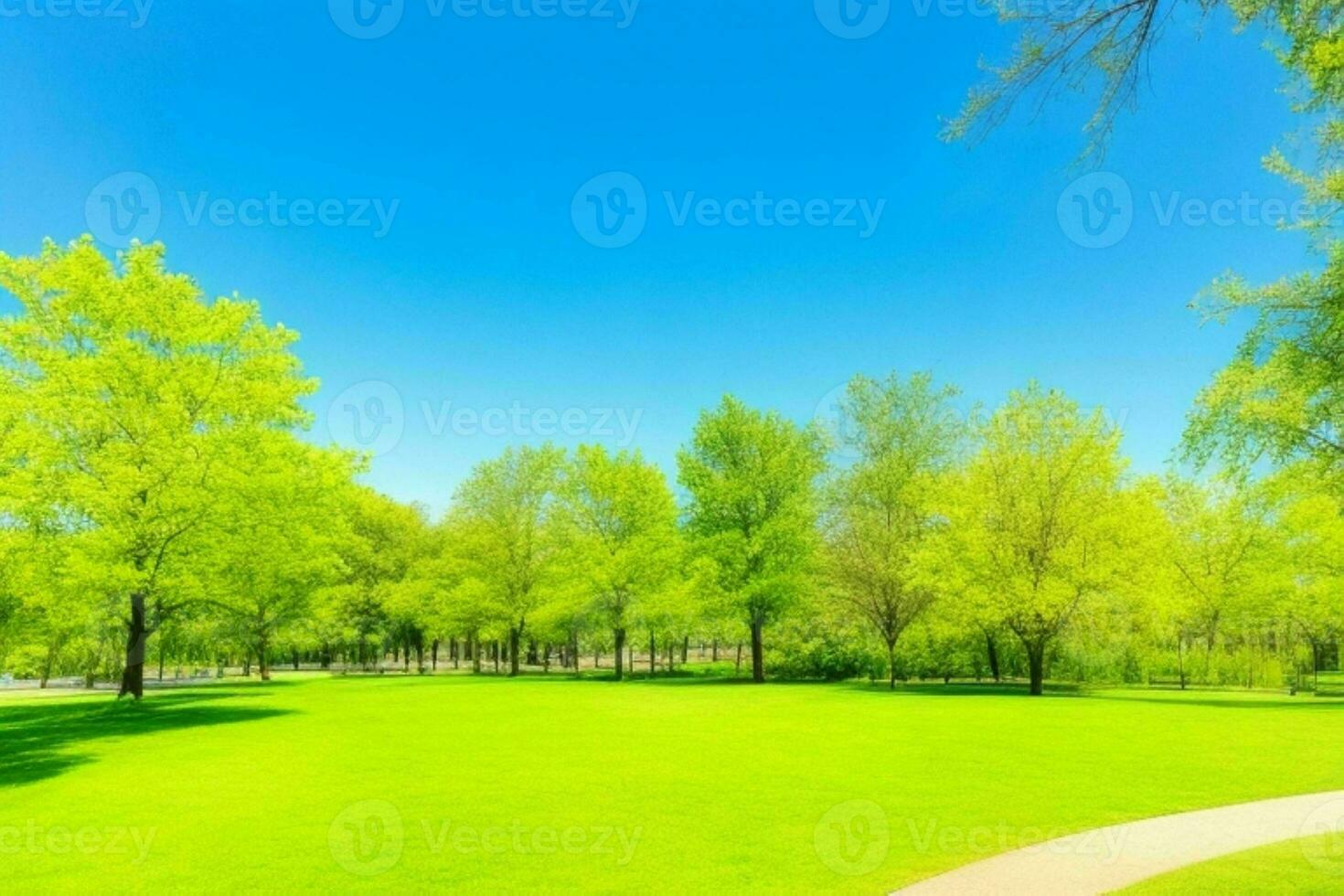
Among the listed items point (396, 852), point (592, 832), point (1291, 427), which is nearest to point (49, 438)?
point (396, 852)

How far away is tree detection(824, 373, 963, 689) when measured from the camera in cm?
4106

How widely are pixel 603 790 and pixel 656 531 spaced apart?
38.6 m

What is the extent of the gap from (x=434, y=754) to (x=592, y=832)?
8677mm

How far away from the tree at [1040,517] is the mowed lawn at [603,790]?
9528mm

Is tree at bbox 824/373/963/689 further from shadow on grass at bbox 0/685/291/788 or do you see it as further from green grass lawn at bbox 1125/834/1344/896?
green grass lawn at bbox 1125/834/1344/896

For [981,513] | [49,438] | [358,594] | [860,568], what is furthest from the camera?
[358,594]

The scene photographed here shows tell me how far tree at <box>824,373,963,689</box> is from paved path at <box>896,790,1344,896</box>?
94.7ft

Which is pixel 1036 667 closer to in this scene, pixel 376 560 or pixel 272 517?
pixel 272 517

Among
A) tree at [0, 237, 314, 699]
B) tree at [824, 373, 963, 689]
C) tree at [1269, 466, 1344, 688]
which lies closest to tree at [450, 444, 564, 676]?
tree at [824, 373, 963, 689]

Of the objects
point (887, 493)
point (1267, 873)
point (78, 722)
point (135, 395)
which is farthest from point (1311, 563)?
point (78, 722)

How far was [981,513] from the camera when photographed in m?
39.0

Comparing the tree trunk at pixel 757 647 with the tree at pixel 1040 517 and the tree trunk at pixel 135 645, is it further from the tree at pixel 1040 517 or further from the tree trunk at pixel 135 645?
the tree trunk at pixel 135 645

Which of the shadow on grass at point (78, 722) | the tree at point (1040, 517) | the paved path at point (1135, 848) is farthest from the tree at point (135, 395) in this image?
the tree at point (1040, 517)

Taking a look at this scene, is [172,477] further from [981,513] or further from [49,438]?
[981,513]
